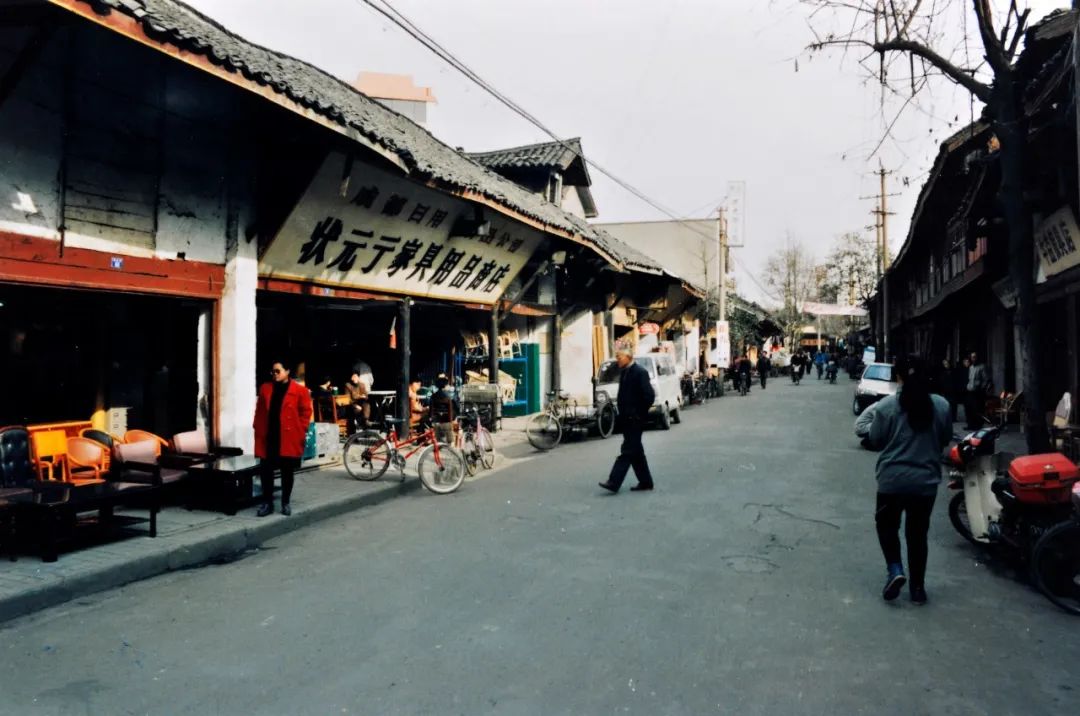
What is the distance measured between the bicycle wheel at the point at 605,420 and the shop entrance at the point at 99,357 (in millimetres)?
8664

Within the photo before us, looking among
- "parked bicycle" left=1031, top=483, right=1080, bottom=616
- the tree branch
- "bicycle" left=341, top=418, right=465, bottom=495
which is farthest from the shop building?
"parked bicycle" left=1031, top=483, right=1080, bottom=616

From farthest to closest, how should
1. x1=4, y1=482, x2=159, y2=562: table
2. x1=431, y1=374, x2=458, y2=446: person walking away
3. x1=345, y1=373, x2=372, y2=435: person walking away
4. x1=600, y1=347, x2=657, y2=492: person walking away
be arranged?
x1=345, y1=373, x2=372, y2=435: person walking away < x1=431, y1=374, x2=458, y2=446: person walking away < x1=600, y1=347, x2=657, y2=492: person walking away < x1=4, y1=482, x2=159, y2=562: table

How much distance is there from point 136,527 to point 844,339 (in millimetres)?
87767

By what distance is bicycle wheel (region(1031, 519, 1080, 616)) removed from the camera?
5.09 metres

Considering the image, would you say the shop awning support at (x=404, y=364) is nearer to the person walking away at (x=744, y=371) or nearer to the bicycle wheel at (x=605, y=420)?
the bicycle wheel at (x=605, y=420)

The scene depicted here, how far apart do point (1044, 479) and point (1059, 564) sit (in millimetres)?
626

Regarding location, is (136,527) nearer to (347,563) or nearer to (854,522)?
(347,563)

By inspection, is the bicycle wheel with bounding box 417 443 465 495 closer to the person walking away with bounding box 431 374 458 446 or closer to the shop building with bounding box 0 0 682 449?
the person walking away with bounding box 431 374 458 446

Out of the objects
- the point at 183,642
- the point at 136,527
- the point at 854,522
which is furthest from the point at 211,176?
the point at 854,522

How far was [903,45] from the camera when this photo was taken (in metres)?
8.79

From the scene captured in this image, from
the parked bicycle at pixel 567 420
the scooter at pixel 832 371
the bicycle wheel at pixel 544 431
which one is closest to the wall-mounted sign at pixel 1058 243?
the parked bicycle at pixel 567 420

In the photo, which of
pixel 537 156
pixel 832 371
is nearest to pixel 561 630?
pixel 537 156

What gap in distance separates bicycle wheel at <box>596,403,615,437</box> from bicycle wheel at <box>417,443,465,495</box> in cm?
651

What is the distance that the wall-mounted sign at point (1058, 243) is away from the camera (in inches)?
414
